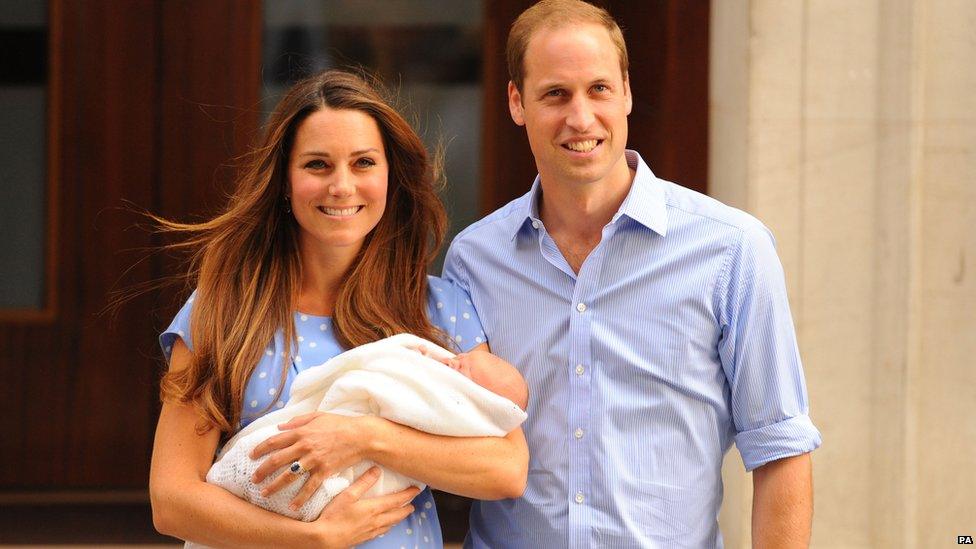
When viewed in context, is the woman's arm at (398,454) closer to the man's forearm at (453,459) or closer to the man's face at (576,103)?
the man's forearm at (453,459)

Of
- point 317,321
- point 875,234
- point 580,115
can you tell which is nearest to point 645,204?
point 580,115

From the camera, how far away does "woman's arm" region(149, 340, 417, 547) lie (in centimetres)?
219

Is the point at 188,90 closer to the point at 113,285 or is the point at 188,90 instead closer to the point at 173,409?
the point at 113,285

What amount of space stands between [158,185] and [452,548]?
1657 millimetres

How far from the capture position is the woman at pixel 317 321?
2.21 metres

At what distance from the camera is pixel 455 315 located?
254 cm

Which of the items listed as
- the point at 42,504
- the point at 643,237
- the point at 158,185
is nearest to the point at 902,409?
the point at 643,237

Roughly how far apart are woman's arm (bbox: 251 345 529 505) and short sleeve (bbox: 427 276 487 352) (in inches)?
10.0

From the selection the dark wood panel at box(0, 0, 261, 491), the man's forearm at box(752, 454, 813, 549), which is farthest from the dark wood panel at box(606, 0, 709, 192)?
the man's forearm at box(752, 454, 813, 549)

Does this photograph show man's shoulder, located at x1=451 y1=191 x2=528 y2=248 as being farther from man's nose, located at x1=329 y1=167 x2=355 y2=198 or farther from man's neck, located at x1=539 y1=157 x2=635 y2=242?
man's nose, located at x1=329 y1=167 x2=355 y2=198

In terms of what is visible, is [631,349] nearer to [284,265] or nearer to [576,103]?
[576,103]

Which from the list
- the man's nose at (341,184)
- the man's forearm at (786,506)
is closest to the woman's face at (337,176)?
the man's nose at (341,184)

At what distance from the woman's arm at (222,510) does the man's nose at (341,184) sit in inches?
20.2

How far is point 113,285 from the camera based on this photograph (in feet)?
13.6
